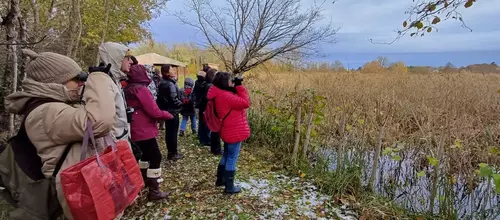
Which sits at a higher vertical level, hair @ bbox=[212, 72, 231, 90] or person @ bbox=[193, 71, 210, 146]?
hair @ bbox=[212, 72, 231, 90]

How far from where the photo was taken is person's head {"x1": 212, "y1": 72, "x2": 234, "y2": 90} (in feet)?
11.8

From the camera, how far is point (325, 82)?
345 inches

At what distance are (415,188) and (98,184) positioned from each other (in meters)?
4.27

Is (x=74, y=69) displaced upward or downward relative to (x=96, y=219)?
upward

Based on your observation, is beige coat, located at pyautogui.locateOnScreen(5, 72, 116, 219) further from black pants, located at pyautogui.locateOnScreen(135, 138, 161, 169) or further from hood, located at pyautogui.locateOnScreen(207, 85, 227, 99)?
hood, located at pyautogui.locateOnScreen(207, 85, 227, 99)

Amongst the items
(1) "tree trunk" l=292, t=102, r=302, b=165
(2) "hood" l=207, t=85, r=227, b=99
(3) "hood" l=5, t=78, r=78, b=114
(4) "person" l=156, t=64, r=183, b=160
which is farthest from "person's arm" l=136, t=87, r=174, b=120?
(1) "tree trunk" l=292, t=102, r=302, b=165

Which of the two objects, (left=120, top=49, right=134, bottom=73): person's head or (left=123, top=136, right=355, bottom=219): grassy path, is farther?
(left=123, top=136, right=355, bottom=219): grassy path

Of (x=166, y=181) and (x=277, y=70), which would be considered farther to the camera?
(x=277, y=70)

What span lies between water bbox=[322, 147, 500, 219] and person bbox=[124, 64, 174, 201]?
274 cm

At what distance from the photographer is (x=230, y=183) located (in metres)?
3.84

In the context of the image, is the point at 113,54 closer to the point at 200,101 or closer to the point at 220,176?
the point at 220,176

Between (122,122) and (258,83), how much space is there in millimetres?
7071

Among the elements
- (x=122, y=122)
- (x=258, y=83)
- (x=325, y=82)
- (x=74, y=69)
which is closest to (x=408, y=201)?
(x=122, y=122)

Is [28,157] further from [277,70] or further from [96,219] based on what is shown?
[277,70]
